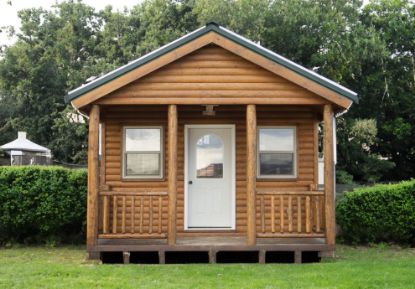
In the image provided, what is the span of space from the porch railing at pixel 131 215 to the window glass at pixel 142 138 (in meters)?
1.17

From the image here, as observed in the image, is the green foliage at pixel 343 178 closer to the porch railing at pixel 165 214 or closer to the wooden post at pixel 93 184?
the porch railing at pixel 165 214

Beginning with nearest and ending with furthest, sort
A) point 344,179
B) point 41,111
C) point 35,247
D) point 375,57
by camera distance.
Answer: point 35,247 < point 344,179 < point 375,57 < point 41,111

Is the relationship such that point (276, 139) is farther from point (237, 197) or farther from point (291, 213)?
point (291, 213)

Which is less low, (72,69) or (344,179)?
(72,69)

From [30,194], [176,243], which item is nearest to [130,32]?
[30,194]

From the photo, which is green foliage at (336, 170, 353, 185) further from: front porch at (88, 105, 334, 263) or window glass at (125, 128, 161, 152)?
window glass at (125, 128, 161, 152)

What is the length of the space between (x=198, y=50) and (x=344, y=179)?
1482 centimetres

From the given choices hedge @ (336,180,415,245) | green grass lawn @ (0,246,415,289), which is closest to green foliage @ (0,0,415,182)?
hedge @ (336,180,415,245)

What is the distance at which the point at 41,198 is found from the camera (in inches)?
494

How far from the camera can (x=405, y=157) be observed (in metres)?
28.8

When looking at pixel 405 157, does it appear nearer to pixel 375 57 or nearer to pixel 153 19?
pixel 375 57

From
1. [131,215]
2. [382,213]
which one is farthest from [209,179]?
[382,213]

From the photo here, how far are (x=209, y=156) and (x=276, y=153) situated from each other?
1.49 meters

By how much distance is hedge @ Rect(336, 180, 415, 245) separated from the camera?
12.6 m
